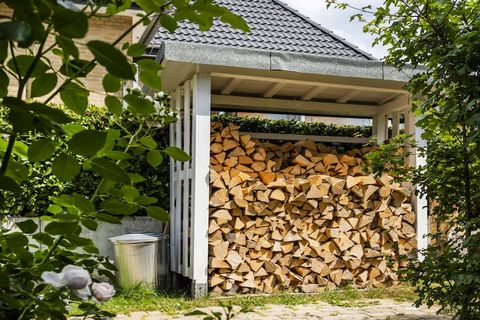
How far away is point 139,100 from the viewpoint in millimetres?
936

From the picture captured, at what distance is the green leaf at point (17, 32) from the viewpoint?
1.60ft

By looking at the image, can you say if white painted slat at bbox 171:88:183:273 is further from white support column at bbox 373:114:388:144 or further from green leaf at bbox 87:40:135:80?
green leaf at bbox 87:40:135:80

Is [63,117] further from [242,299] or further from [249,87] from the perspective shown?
[249,87]

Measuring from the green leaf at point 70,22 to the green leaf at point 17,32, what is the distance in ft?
0.13

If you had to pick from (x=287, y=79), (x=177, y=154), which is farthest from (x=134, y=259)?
(x=177, y=154)

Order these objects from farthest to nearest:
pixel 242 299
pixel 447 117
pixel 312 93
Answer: pixel 312 93 < pixel 242 299 < pixel 447 117

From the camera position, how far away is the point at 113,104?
97 centimetres

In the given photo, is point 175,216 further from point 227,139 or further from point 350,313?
point 350,313

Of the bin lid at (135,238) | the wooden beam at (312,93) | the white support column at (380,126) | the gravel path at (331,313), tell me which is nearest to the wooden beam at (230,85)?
the wooden beam at (312,93)

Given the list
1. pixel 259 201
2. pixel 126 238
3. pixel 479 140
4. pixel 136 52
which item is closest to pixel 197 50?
pixel 259 201

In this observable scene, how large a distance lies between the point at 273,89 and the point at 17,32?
17.5 ft

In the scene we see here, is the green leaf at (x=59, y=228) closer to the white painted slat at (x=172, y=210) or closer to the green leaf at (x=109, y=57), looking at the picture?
the green leaf at (x=109, y=57)

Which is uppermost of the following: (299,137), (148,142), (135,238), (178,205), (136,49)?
(299,137)

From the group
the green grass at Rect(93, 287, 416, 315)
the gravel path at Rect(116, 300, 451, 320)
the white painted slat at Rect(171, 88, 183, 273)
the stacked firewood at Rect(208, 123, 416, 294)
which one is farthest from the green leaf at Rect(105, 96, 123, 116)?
the white painted slat at Rect(171, 88, 183, 273)
